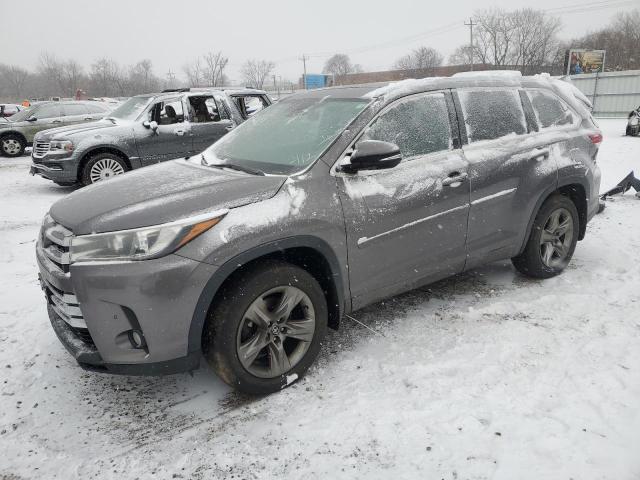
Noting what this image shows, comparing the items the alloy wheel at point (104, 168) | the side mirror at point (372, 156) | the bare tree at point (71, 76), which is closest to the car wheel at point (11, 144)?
the alloy wheel at point (104, 168)

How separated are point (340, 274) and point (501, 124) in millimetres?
1923

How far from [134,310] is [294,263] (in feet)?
3.15

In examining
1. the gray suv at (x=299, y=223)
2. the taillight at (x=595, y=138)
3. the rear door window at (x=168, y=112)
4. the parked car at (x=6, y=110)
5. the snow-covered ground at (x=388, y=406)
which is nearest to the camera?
the snow-covered ground at (x=388, y=406)

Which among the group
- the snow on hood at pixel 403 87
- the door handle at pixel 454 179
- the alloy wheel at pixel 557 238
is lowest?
the alloy wheel at pixel 557 238

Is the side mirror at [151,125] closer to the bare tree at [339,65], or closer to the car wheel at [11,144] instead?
the car wheel at [11,144]

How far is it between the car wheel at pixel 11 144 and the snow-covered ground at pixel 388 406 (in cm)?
1261

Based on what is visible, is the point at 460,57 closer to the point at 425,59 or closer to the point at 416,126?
the point at 425,59

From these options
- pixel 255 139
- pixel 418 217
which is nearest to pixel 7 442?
pixel 255 139

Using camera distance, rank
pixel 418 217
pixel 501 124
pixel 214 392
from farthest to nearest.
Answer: pixel 501 124, pixel 418 217, pixel 214 392

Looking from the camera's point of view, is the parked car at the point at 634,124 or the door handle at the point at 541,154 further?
the parked car at the point at 634,124

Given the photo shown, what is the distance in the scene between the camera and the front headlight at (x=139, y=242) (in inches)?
93.2

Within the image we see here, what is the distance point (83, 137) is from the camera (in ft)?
27.7

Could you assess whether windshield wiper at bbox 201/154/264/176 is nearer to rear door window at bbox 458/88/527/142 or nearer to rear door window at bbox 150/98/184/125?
rear door window at bbox 458/88/527/142

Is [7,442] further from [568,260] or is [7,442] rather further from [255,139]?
[568,260]
